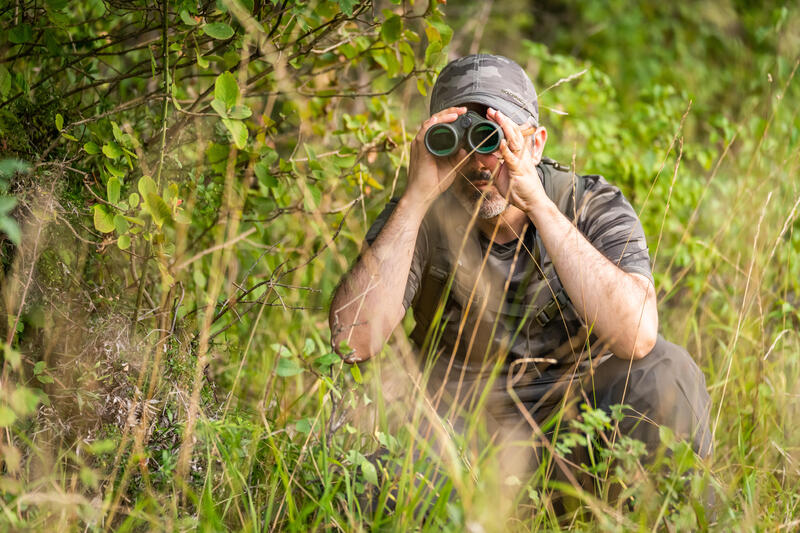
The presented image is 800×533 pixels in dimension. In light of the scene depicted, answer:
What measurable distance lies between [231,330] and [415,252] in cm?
70

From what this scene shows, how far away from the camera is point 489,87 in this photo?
211 cm

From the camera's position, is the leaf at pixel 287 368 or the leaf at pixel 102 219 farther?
the leaf at pixel 102 219

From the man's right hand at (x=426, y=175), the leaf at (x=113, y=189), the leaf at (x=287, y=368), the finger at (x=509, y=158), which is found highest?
the leaf at (x=113, y=189)

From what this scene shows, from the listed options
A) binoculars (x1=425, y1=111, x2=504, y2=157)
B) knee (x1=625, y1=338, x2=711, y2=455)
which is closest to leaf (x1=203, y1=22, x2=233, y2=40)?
binoculars (x1=425, y1=111, x2=504, y2=157)

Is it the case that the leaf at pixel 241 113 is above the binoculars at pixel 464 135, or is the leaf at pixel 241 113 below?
above

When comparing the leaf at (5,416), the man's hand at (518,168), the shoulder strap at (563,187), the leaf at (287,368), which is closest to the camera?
the leaf at (5,416)

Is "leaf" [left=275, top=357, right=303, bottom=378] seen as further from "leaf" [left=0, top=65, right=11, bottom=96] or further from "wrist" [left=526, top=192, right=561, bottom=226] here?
"leaf" [left=0, top=65, right=11, bottom=96]

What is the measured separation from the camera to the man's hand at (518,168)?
187 cm

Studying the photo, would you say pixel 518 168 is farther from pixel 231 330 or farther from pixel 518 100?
pixel 231 330

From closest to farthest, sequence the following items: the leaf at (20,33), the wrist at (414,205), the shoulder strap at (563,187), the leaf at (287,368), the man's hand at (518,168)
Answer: the leaf at (287,368), the leaf at (20,33), the man's hand at (518,168), the wrist at (414,205), the shoulder strap at (563,187)

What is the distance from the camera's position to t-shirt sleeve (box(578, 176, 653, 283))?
1.90 m

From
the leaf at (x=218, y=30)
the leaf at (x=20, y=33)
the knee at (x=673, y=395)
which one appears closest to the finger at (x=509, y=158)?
the knee at (x=673, y=395)

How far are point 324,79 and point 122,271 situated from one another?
106 cm

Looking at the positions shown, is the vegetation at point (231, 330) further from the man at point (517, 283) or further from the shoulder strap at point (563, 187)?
the shoulder strap at point (563, 187)
